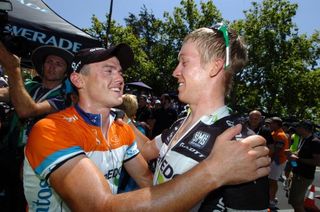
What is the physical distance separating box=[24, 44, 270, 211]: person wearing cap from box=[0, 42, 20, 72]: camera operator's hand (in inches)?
40.4

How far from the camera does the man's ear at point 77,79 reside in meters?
2.36

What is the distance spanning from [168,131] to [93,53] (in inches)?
31.0

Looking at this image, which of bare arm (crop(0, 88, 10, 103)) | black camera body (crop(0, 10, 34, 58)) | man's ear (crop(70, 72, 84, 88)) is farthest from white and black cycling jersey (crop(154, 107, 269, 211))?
bare arm (crop(0, 88, 10, 103))

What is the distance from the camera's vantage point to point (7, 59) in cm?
303

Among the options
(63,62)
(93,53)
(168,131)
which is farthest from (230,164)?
(63,62)

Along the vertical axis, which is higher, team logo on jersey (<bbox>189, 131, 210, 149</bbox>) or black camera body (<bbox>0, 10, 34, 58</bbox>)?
black camera body (<bbox>0, 10, 34, 58</bbox>)

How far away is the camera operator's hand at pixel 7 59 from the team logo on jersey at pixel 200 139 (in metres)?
2.22

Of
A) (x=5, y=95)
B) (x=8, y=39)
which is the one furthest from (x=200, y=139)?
(x=5, y=95)

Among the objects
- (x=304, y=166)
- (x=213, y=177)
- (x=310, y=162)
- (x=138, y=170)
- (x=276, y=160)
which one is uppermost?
(x=213, y=177)

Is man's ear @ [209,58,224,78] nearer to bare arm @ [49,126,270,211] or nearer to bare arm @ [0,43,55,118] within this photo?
bare arm @ [49,126,270,211]

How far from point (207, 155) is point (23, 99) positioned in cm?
213

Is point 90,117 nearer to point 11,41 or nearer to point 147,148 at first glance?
point 147,148

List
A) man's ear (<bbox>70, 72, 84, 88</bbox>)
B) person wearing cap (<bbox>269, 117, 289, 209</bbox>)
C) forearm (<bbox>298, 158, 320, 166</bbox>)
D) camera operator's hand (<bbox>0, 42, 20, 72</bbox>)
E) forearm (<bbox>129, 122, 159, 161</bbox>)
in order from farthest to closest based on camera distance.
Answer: person wearing cap (<bbox>269, 117, 289, 209</bbox>) → forearm (<bbox>298, 158, 320, 166</bbox>) → camera operator's hand (<bbox>0, 42, 20, 72</bbox>) → forearm (<bbox>129, 122, 159, 161</bbox>) → man's ear (<bbox>70, 72, 84, 88</bbox>)

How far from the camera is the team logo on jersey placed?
160cm
